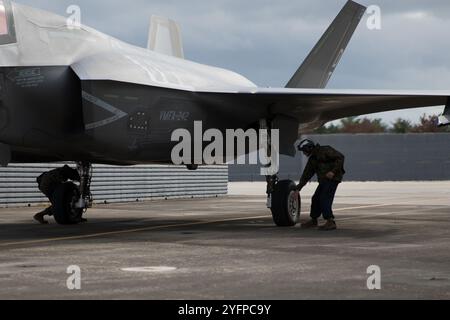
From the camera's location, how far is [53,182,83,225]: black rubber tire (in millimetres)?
14297

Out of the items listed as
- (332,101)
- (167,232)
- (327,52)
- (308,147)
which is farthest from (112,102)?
(327,52)

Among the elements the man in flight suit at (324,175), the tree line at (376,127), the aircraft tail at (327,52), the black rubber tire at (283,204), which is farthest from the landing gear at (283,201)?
the tree line at (376,127)

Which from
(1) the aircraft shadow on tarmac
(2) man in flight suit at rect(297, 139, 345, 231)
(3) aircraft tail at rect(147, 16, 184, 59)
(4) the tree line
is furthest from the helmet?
(4) the tree line

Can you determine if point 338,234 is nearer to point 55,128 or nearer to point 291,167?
point 55,128

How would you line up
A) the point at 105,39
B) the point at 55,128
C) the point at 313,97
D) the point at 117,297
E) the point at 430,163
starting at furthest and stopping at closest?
the point at 430,163 < the point at 313,97 < the point at 105,39 < the point at 55,128 < the point at 117,297

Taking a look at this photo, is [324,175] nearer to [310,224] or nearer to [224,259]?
[310,224]

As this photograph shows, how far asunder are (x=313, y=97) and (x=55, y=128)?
4.56 m

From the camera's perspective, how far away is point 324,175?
502 inches

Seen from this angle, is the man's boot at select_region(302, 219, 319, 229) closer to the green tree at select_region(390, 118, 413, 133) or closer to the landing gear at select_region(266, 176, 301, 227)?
the landing gear at select_region(266, 176, 301, 227)

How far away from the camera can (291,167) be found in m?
56.6

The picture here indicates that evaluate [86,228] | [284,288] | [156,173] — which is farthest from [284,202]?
[156,173]

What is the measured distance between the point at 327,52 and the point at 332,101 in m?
4.04

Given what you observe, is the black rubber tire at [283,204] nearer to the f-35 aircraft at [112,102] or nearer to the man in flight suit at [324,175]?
the f-35 aircraft at [112,102]

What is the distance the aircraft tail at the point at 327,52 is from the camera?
56.9 feet
